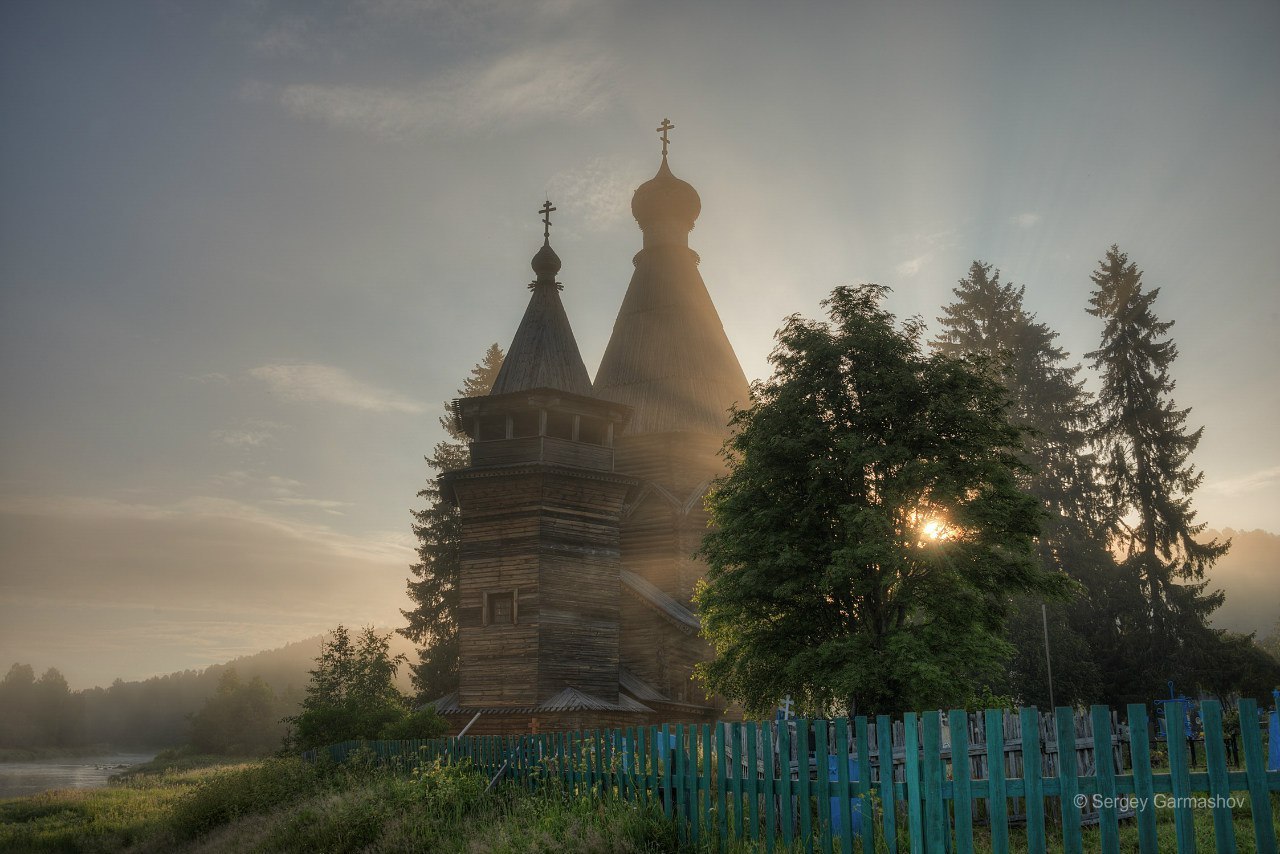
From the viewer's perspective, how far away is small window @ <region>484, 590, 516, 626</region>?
2559 cm

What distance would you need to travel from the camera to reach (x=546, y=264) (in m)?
31.8

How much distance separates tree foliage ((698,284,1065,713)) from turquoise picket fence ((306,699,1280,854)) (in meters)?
2.29

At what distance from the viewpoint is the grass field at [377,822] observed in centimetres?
918

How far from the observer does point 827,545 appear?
52.5 feet

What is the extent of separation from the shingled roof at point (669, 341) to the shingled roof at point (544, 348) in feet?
22.2

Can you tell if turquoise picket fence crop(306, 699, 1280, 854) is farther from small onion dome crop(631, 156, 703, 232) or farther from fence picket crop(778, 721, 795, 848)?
small onion dome crop(631, 156, 703, 232)

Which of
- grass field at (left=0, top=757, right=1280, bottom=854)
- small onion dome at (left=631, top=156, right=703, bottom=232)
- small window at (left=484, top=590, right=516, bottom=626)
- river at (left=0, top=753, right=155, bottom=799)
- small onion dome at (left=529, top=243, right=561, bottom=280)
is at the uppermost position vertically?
small onion dome at (left=631, top=156, right=703, bottom=232)

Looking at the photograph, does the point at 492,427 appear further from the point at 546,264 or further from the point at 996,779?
the point at 996,779

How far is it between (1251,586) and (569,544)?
8331 inches

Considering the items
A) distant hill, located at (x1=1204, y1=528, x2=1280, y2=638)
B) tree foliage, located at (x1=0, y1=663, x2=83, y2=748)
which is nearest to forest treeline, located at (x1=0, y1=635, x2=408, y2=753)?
tree foliage, located at (x1=0, y1=663, x2=83, y2=748)

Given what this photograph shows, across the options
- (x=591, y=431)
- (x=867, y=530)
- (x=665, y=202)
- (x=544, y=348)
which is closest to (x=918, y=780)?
(x=867, y=530)

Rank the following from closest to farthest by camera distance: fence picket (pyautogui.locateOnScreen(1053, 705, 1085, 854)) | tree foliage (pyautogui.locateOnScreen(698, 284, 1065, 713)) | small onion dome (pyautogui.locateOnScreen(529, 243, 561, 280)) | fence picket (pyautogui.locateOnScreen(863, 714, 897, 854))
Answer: fence picket (pyautogui.locateOnScreen(1053, 705, 1085, 854))
fence picket (pyautogui.locateOnScreen(863, 714, 897, 854))
tree foliage (pyautogui.locateOnScreen(698, 284, 1065, 713))
small onion dome (pyautogui.locateOnScreen(529, 243, 561, 280))

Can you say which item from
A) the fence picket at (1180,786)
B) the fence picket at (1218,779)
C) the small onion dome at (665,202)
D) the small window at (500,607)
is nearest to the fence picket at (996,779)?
the fence picket at (1180,786)

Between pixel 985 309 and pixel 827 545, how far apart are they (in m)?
29.1
